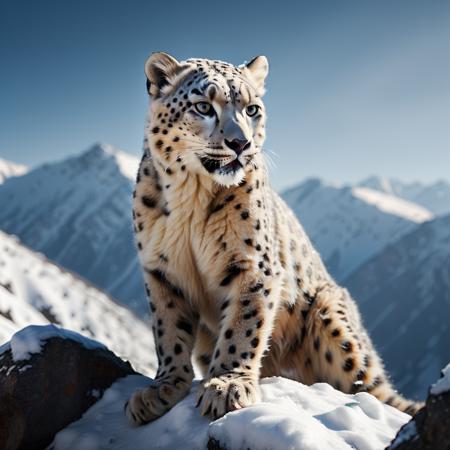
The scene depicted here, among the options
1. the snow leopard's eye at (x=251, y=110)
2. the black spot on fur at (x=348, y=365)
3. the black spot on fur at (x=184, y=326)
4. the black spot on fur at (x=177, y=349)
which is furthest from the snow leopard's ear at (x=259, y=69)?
the black spot on fur at (x=348, y=365)

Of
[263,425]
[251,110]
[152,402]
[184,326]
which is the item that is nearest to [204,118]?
[251,110]

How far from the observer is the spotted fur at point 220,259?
5500 millimetres

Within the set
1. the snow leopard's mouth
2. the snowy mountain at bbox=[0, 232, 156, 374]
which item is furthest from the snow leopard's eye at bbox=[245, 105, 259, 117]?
the snowy mountain at bbox=[0, 232, 156, 374]

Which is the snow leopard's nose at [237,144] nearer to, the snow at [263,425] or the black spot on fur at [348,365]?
the snow at [263,425]

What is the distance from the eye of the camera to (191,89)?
571cm

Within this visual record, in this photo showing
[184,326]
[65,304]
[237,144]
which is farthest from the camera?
[65,304]

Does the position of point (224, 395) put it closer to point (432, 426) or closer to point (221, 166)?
point (432, 426)

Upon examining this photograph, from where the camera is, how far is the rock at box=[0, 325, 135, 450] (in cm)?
514

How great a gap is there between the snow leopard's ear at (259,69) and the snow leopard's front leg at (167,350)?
2725mm

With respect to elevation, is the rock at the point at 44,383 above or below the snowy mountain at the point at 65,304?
above

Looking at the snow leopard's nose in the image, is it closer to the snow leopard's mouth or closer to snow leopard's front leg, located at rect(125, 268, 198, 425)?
the snow leopard's mouth

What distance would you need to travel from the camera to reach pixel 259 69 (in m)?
6.86

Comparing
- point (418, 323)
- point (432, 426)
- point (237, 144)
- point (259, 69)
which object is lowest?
point (418, 323)

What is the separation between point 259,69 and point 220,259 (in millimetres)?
2674
